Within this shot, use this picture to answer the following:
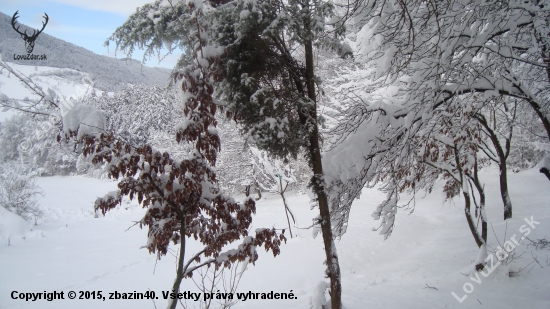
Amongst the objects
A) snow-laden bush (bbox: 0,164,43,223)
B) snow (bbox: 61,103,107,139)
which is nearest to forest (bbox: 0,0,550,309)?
snow (bbox: 61,103,107,139)

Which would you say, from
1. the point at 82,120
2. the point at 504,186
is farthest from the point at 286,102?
the point at 504,186

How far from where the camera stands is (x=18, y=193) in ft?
39.2

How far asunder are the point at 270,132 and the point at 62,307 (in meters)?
5.26

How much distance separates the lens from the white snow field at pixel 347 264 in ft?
17.7

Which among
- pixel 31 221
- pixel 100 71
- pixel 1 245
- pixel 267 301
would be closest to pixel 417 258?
pixel 267 301

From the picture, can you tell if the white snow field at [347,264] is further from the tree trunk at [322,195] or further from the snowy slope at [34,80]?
the snowy slope at [34,80]

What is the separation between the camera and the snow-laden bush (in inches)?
463

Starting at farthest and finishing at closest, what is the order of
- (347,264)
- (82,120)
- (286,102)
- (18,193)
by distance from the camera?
(18,193) < (347,264) < (286,102) < (82,120)

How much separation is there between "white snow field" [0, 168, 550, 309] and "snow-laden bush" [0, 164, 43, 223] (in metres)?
0.66

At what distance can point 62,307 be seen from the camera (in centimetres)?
518

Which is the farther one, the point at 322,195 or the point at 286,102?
the point at 322,195

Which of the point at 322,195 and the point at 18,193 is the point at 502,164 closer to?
the point at 322,195

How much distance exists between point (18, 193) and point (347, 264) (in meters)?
14.0

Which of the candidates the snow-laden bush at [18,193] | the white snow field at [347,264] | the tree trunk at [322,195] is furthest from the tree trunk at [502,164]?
the snow-laden bush at [18,193]
